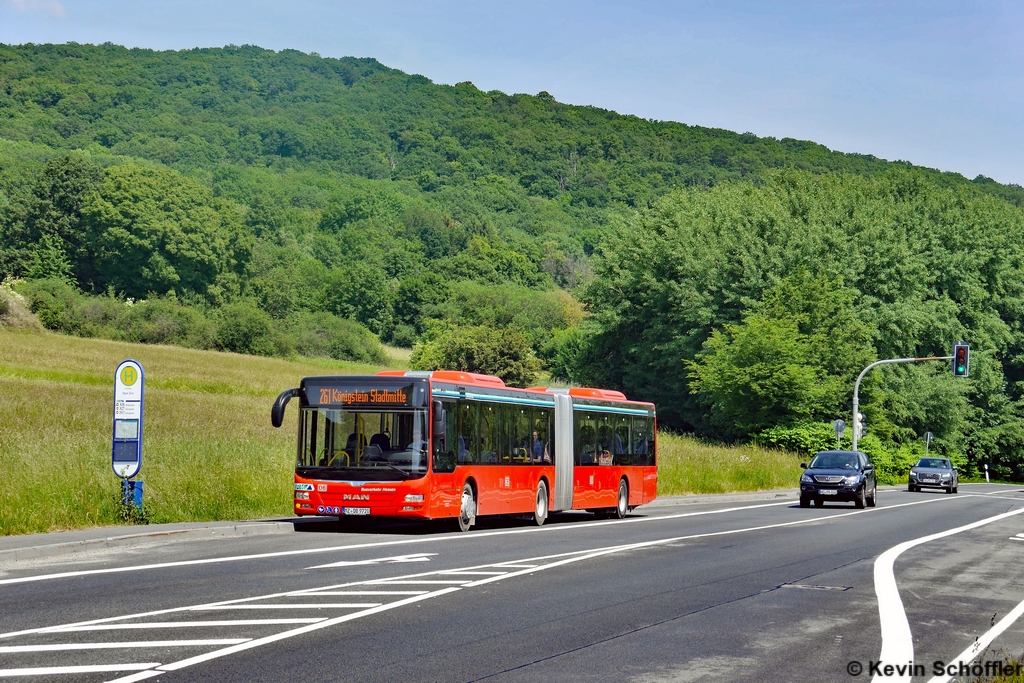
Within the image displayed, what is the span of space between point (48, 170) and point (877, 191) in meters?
70.7

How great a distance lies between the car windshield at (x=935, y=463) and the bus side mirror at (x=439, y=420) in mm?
40122

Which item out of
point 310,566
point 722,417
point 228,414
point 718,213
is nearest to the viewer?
point 310,566

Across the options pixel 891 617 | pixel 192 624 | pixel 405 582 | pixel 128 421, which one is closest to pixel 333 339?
pixel 128 421

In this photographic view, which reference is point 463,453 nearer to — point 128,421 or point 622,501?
point 128,421

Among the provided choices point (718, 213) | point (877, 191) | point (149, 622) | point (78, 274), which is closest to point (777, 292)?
point (718, 213)

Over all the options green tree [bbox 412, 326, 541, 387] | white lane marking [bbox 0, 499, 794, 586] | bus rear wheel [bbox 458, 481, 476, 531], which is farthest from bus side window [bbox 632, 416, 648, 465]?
green tree [bbox 412, 326, 541, 387]

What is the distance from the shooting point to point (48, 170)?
112000 mm

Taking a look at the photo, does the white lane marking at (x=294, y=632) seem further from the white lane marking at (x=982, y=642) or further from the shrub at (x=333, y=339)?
the shrub at (x=333, y=339)

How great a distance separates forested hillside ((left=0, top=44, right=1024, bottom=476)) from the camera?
70.6 metres

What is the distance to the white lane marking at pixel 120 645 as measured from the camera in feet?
29.8

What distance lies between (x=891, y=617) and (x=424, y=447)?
1076cm

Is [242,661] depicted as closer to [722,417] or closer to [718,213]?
[722,417]

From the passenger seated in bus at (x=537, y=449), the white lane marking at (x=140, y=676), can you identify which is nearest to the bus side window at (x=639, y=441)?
the passenger seated in bus at (x=537, y=449)

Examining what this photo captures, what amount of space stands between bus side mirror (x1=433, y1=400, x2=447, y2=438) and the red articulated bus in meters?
0.02
